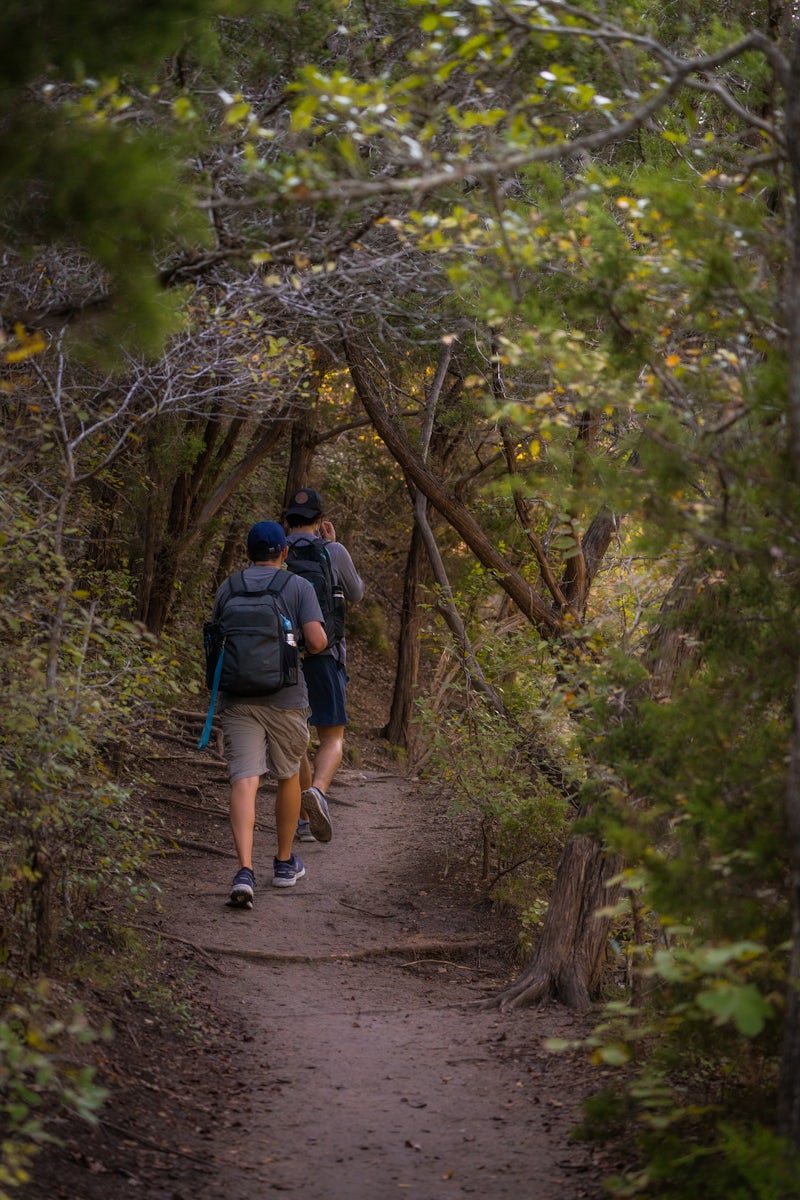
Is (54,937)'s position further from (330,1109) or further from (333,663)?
(333,663)

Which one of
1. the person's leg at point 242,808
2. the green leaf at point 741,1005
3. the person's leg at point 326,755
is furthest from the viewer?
the person's leg at point 326,755

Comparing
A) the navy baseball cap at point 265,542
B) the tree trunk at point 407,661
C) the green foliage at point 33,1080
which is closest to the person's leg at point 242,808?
the navy baseball cap at point 265,542

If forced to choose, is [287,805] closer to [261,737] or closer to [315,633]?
[261,737]

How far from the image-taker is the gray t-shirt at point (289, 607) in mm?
6930

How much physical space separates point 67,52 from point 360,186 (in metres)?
1.09

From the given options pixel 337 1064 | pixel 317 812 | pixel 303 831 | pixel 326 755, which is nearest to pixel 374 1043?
pixel 337 1064

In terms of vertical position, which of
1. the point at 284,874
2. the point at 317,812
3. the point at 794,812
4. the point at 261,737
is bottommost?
Result: the point at 317,812

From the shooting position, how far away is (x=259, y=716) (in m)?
6.96

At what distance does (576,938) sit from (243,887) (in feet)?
6.72

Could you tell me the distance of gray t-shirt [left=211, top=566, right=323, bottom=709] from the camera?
6930mm

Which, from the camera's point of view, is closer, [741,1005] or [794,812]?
[741,1005]

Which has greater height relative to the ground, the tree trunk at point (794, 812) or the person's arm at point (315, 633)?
the tree trunk at point (794, 812)

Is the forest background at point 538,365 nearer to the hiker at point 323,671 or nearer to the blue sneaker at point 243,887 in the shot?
the blue sneaker at point 243,887

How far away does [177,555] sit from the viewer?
11.7 metres
